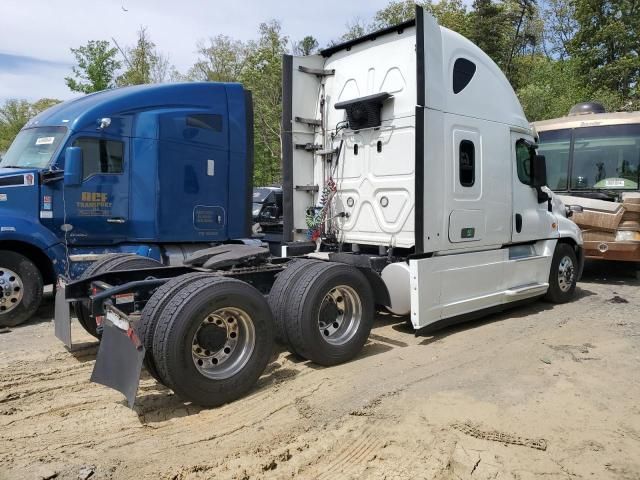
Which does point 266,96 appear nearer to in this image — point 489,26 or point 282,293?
point 489,26

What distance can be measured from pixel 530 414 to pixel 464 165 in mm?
3099

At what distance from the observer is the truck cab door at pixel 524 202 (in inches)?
278

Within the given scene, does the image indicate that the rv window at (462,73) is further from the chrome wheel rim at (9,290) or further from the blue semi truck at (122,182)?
the chrome wheel rim at (9,290)

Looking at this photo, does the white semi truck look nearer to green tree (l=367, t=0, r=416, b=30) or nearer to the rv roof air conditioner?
the rv roof air conditioner

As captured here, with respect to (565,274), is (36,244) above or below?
Result: above

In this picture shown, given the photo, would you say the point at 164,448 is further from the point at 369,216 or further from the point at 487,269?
the point at 487,269

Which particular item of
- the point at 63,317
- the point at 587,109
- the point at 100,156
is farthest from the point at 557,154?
the point at 63,317

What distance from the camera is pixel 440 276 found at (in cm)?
593

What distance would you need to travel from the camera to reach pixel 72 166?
7.02m

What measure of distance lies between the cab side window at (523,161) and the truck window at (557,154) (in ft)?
14.4

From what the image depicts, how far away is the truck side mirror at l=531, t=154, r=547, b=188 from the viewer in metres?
7.30

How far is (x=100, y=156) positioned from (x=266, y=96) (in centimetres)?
1843

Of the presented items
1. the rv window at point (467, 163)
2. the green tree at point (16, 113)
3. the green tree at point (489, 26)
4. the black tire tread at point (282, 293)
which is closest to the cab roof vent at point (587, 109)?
the rv window at point (467, 163)

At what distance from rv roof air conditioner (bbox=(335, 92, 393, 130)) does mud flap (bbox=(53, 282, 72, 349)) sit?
370 centimetres
